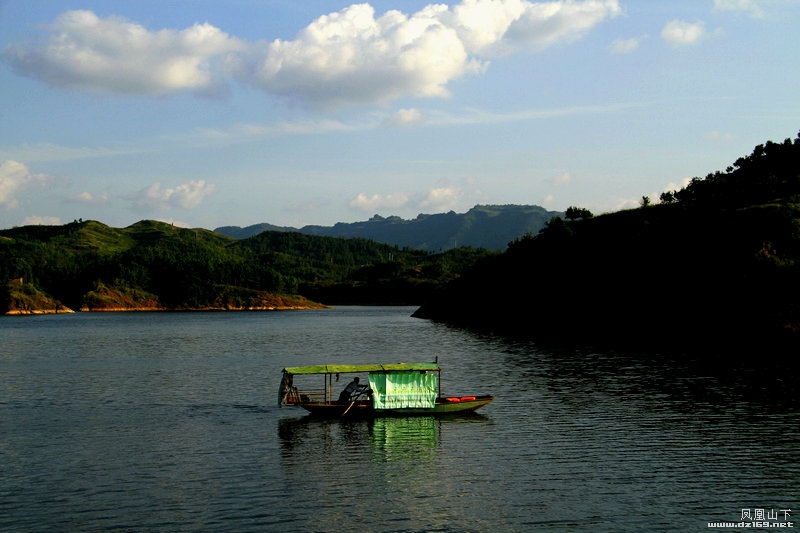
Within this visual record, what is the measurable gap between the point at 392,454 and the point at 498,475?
302 inches

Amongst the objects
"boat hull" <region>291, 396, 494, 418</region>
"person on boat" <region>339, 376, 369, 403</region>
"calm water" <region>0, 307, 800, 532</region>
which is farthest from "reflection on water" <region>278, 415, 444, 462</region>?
"person on boat" <region>339, 376, 369, 403</region>

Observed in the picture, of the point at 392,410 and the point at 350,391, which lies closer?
the point at 392,410

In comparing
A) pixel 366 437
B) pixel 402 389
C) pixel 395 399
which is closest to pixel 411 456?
pixel 366 437

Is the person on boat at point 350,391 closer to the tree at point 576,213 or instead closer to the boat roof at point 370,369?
the boat roof at point 370,369

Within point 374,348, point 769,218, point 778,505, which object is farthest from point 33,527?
point 769,218

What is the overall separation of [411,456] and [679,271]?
4220 inches

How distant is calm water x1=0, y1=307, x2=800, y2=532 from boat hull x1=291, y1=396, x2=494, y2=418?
3.37 feet

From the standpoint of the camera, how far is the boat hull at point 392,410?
5375cm

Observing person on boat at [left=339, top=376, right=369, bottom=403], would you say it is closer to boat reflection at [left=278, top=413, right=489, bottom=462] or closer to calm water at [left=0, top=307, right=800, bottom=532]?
boat reflection at [left=278, top=413, right=489, bottom=462]

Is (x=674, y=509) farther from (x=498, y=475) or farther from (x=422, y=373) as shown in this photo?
(x=422, y=373)

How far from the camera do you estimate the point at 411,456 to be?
138 ft

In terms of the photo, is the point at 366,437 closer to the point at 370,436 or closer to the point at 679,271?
the point at 370,436

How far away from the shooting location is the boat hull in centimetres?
5375

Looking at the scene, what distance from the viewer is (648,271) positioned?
143125 millimetres
